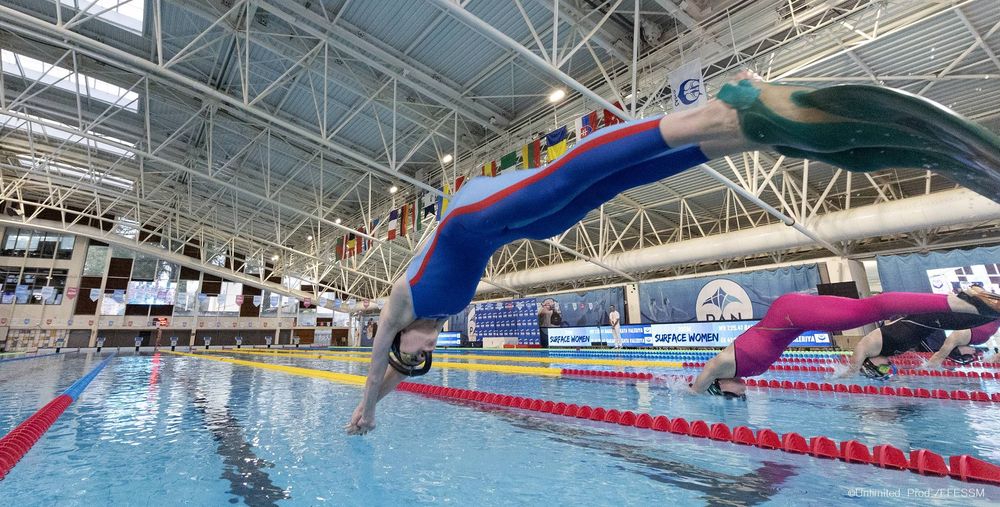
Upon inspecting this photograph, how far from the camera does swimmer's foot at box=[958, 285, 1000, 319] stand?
422 centimetres

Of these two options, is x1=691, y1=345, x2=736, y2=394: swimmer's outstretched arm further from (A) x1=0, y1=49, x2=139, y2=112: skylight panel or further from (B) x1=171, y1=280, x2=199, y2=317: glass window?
(B) x1=171, y1=280, x2=199, y2=317: glass window

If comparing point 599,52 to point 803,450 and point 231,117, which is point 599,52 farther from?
point 231,117

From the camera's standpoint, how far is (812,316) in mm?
3945

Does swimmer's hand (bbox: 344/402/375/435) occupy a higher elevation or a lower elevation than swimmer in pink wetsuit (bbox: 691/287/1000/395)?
lower


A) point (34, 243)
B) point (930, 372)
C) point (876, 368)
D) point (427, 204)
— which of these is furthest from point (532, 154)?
point (34, 243)

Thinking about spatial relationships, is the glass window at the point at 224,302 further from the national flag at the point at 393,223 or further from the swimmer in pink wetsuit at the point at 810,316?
the swimmer in pink wetsuit at the point at 810,316

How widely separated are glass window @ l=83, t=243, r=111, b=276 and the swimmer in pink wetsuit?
1491 inches

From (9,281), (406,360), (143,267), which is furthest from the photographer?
(143,267)

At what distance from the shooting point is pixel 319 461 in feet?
9.46

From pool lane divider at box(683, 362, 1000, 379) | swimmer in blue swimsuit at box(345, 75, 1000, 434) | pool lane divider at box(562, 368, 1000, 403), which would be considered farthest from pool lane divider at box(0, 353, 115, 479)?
pool lane divider at box(683, 362, 1000, 379)

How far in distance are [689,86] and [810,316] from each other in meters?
5.12

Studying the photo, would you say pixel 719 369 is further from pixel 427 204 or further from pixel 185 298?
pixel 185 298

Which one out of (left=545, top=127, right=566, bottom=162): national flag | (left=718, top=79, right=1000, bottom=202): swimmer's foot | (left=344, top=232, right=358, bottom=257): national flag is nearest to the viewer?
(left=718, top=79, right=1000, bottom=202): swimmer's foot

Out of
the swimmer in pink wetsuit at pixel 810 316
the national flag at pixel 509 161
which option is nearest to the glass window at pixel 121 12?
the national flag at pixel 509 161
